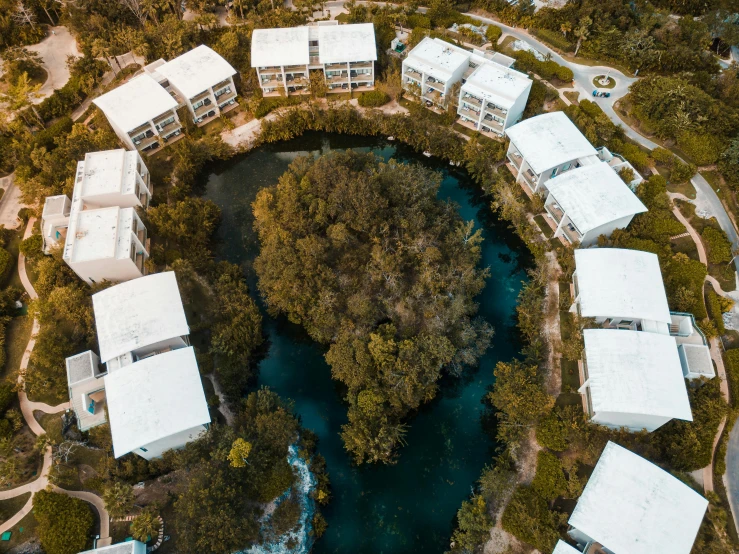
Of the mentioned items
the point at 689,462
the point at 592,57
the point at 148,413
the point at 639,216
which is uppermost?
the point at 592,57

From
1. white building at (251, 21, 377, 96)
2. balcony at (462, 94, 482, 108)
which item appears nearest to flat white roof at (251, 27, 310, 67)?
white building at (251, 21, 377, 96)

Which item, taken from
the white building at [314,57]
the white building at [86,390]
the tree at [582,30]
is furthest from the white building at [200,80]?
the tree at [582,30]

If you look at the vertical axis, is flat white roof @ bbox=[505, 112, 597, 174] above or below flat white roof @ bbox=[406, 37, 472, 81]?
below

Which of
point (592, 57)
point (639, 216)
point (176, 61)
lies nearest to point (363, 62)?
point (176, 61)

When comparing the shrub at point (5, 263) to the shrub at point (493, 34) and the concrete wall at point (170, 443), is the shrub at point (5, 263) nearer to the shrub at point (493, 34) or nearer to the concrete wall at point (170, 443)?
the concrete wall at point (170, 443)

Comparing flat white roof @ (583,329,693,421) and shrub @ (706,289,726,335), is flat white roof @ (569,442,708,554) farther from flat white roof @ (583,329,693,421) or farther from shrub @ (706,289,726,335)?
shrub @ (706,289,726,335)

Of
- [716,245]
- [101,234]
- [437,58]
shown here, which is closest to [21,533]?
[101,234]

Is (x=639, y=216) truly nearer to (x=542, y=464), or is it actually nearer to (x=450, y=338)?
(x=450, y=338)
